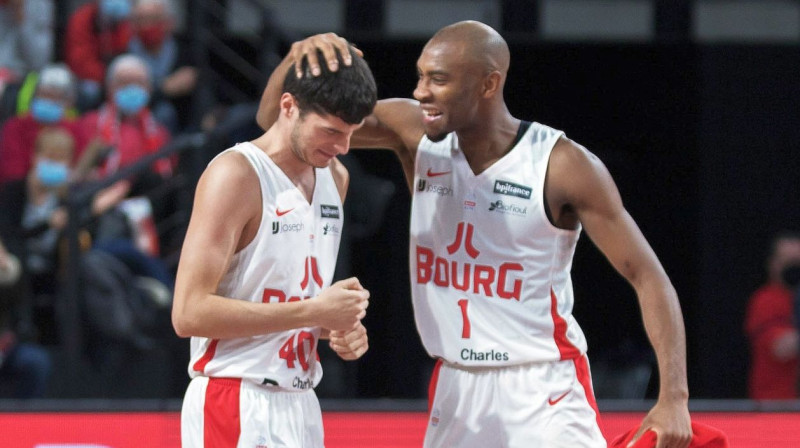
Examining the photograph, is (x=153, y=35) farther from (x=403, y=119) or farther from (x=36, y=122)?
(x=403, y=119)

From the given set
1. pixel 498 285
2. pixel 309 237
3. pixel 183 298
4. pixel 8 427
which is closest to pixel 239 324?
pixel 183 298

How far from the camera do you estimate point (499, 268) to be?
12.6ft

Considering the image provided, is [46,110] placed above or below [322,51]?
below

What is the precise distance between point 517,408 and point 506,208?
0.60 metres

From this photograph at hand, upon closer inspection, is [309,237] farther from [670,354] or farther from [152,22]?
[152,22]

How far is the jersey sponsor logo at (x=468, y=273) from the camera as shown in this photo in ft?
12.5

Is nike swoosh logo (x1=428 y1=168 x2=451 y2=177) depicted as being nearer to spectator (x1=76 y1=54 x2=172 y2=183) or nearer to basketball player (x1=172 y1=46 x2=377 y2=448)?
basketball player (x1=172 y1=46 x2=377 y2=448)

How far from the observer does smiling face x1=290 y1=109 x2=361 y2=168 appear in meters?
3.37

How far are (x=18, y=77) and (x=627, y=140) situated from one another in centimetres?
459

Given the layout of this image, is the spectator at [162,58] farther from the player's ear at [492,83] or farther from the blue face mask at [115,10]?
the player's ear at [492,83]

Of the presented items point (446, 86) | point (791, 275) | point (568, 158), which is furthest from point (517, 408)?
point (791, 275)

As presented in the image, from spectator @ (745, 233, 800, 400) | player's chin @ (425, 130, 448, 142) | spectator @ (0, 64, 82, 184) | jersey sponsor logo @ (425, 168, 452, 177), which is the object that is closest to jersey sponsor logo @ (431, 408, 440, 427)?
jersey sponsor logo @ (425, 168, 452, 177)

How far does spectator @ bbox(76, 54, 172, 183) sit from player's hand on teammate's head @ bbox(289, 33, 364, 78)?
166 inches

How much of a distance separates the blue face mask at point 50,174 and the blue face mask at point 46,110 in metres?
0.44
